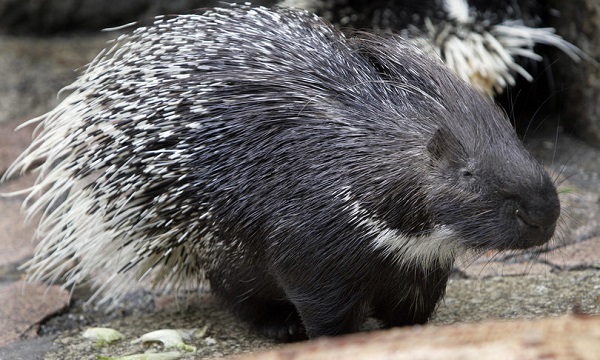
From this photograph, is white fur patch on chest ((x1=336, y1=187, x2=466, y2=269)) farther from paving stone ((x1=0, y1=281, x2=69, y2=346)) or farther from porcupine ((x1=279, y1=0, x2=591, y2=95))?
porcupine ((x1=279, y1=0, x2=591, y2=95))

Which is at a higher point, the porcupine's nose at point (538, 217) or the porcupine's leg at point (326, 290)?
the porcupine's nose at point (538, 217)

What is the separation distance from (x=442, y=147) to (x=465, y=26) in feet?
6.19

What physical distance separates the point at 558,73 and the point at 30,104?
9.20 feet

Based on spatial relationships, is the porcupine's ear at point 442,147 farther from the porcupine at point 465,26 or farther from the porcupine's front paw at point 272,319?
the porcupine at point 465,26

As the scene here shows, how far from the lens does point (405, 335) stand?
1.62 metres

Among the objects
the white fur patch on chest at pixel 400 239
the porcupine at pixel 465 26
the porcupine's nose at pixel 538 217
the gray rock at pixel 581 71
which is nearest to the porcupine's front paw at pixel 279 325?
the white fur patch on chest at pixel 400 239

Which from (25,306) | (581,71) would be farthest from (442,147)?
(581,71)

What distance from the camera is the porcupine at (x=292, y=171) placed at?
232cm

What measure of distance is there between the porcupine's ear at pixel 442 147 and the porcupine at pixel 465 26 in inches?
65.5

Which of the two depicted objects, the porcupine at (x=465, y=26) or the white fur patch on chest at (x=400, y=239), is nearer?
the white fur patch on chest at (x=400, y=239)

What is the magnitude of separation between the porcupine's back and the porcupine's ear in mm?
68

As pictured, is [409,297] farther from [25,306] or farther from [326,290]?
[25,306]

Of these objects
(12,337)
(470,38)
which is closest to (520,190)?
(12,337)

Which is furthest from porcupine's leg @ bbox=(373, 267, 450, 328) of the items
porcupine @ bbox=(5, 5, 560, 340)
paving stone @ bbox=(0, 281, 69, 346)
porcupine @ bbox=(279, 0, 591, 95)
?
porcupine @ bbox=(279, 0, 591, 95)
